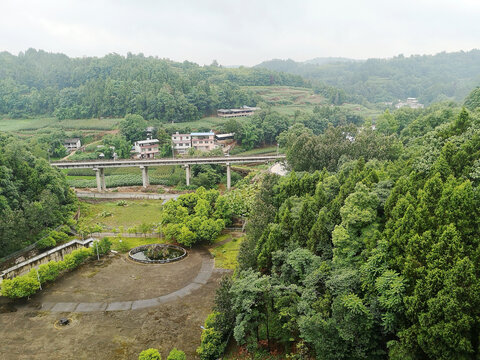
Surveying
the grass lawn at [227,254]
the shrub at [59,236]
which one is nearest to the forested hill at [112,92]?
the shrub at [59,236]

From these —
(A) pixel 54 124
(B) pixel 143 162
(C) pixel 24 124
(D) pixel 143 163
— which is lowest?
(D) pixel 143 163

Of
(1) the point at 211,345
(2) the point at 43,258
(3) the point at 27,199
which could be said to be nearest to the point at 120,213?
(3) the point at 27,199

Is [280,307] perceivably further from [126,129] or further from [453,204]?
[126,129]

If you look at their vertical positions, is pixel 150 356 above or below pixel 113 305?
above

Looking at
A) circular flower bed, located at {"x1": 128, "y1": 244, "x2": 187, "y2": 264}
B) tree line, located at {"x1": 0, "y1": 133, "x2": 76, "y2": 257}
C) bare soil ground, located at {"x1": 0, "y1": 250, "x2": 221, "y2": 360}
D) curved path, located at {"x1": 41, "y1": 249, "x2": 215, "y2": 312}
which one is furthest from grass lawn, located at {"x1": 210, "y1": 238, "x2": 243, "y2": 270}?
tree line, located at {"x1": 0, "y1": 133, "x2": 76, "y2": 257}

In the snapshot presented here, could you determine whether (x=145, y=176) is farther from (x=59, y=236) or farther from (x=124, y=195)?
(x=59, y=236)

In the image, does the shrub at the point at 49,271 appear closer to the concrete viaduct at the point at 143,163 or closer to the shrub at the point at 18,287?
the shrub at the point at 18,287
